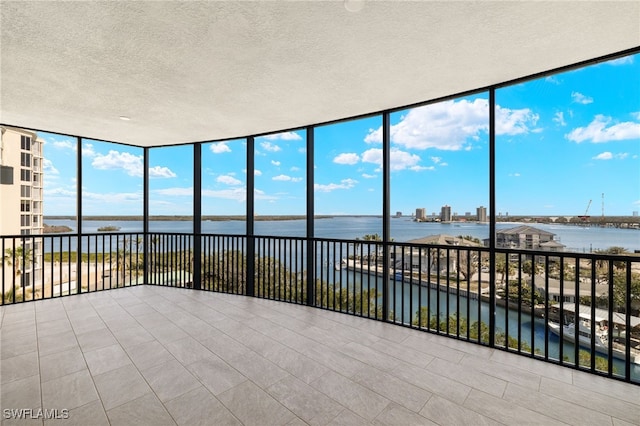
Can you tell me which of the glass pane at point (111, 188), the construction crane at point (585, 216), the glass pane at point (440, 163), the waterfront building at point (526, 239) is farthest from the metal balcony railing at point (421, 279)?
the glass pane at point (440, 163)

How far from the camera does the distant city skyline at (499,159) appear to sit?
2.77 m

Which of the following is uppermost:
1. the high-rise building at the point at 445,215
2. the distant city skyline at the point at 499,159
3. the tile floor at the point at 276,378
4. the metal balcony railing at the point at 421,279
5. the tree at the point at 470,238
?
the distant city skyline at the point at 499,159

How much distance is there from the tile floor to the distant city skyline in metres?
1.49

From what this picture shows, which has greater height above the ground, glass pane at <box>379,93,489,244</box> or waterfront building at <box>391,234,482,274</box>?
glass pane at <box>379,93,489,244</box>

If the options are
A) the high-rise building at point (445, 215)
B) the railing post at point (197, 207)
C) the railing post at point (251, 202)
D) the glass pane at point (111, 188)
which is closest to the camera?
the railing post at point (251, 202)

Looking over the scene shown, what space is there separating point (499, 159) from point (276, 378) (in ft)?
9.20

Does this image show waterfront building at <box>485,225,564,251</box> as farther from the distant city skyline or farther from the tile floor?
the tile floor

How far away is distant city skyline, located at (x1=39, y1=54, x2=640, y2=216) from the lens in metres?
2.77

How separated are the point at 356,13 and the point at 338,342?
2.68 metres

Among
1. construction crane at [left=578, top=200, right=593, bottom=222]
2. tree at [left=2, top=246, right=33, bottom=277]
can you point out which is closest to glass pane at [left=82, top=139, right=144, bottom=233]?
tree at [left=2, top=246, right=33, bottom=277]

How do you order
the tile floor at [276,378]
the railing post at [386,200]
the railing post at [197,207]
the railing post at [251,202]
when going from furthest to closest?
the railing post at [197,207] → the railing post at [251,202] → the railing post at [386,200] → the tile floor at [276,378]

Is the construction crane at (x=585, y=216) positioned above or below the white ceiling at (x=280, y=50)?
below

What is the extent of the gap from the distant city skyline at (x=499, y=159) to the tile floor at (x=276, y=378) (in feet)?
4.90

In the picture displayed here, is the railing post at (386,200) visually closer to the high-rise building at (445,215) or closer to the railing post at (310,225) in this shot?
the railing post at (310,225)
